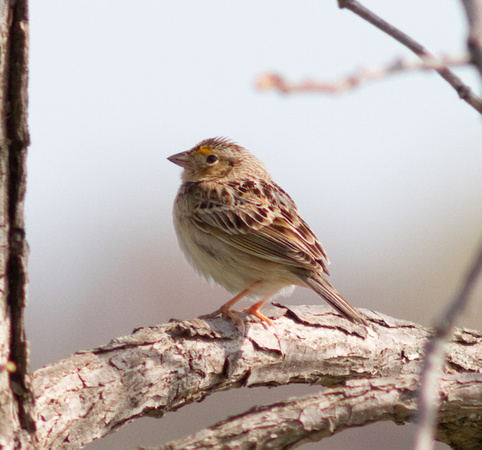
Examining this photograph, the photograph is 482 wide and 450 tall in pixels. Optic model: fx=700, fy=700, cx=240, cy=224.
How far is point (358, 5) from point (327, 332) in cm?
345

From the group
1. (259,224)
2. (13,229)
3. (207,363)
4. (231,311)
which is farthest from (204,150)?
(13,229)

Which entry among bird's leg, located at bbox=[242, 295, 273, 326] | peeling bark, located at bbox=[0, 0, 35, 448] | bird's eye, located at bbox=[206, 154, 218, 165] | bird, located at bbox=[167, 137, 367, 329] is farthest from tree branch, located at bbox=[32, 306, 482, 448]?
bird's eye, located at bbox=[206, 154, 218, 165]

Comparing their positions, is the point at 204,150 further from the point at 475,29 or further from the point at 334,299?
the point at 475,29

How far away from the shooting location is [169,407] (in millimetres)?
3711

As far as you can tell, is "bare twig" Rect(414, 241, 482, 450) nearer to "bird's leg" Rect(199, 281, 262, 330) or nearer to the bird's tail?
"bird's leg" Rect(199, 281, 262, 330)

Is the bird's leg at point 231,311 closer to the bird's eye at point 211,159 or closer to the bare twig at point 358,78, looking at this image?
the bird's eye at point 211,159

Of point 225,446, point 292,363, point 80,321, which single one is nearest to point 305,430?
point 225,446

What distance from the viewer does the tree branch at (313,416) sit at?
2.56m

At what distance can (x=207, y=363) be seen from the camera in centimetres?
388

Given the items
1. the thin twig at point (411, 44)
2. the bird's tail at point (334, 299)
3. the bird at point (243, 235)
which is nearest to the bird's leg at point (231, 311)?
the bird at point (243, 235)

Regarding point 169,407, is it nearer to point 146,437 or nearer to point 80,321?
point 146,437

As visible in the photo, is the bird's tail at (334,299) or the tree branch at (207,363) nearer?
the tree branch at (207,363)

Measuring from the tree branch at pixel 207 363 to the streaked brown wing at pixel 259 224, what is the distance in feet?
2.89

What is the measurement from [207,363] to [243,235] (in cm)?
226
